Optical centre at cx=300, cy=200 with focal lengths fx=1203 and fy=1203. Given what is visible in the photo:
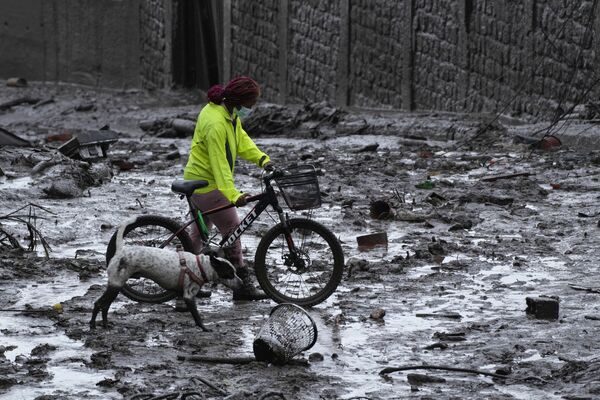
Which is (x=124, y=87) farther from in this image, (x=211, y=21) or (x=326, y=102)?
(x=326, y=102)

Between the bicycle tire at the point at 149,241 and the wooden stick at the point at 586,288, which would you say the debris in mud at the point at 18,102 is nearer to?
the bicycle tire at the point at 149,241

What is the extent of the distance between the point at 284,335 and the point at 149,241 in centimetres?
201

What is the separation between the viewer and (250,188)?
14.5 meters

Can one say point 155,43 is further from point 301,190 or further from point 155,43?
point 301,190

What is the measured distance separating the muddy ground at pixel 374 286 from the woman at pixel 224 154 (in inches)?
19.2

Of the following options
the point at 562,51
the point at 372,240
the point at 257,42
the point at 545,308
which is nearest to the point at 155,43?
the point at 257,42

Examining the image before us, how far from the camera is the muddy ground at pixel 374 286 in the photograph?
6.43 meters

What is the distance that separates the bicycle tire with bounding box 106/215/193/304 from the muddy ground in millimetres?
127

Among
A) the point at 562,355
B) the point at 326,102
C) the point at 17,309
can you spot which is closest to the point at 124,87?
the point at 326,102

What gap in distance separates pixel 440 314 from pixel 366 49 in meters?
14.6

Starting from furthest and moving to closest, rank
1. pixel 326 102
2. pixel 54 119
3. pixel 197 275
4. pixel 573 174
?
pixel 54 119 → pixel 326 102 → pixel 573 174 → pixel 197 275

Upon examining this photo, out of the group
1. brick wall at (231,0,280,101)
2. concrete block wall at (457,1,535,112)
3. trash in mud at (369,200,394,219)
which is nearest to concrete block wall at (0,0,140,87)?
brick wall at (231,0,280,101)

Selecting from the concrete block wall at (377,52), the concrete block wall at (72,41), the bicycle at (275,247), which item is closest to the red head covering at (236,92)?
the bicycle at (275,247)

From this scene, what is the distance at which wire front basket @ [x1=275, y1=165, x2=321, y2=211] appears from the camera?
25.6 feet
